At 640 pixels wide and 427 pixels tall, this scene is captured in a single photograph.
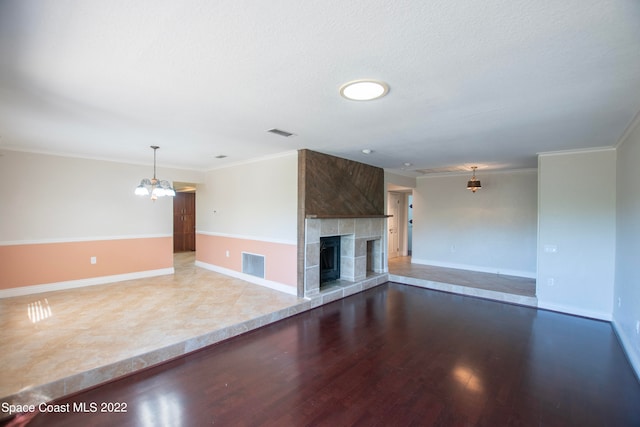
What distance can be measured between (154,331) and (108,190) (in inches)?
142

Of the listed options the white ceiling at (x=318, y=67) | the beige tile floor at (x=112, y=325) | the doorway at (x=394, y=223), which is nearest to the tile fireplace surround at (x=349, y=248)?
the beige tile floor at (x=112, y=325)

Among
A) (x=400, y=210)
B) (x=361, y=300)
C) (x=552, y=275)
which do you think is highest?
(x=400, y=210)

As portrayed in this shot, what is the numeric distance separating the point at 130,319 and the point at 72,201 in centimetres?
298

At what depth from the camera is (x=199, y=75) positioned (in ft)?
6.77

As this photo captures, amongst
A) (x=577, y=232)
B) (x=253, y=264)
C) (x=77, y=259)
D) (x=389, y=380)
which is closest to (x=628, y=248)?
(x=577, y=232)

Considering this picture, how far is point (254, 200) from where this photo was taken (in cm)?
556

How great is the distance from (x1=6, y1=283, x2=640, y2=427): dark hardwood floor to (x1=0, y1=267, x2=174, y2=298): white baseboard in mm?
3550

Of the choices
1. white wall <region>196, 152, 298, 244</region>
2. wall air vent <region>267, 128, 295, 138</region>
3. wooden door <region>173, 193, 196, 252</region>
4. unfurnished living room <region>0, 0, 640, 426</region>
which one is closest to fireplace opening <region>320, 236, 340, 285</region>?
unfurnished living room <region>0, 0, 640, 426</region>

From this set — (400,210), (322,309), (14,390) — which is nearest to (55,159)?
(14,390)

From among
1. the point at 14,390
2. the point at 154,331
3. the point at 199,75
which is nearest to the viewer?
the point at 199,75

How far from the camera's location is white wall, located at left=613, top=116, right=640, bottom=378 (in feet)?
9.57

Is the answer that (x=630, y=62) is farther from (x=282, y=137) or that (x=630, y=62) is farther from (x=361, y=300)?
(x=361, y=300)

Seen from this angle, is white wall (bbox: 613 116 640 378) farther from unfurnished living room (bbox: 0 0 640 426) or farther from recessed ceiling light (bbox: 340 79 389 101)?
recessed ceiling light (bbox: 340 79 389 101)

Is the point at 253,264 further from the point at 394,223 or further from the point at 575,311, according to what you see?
the point at 575,311
